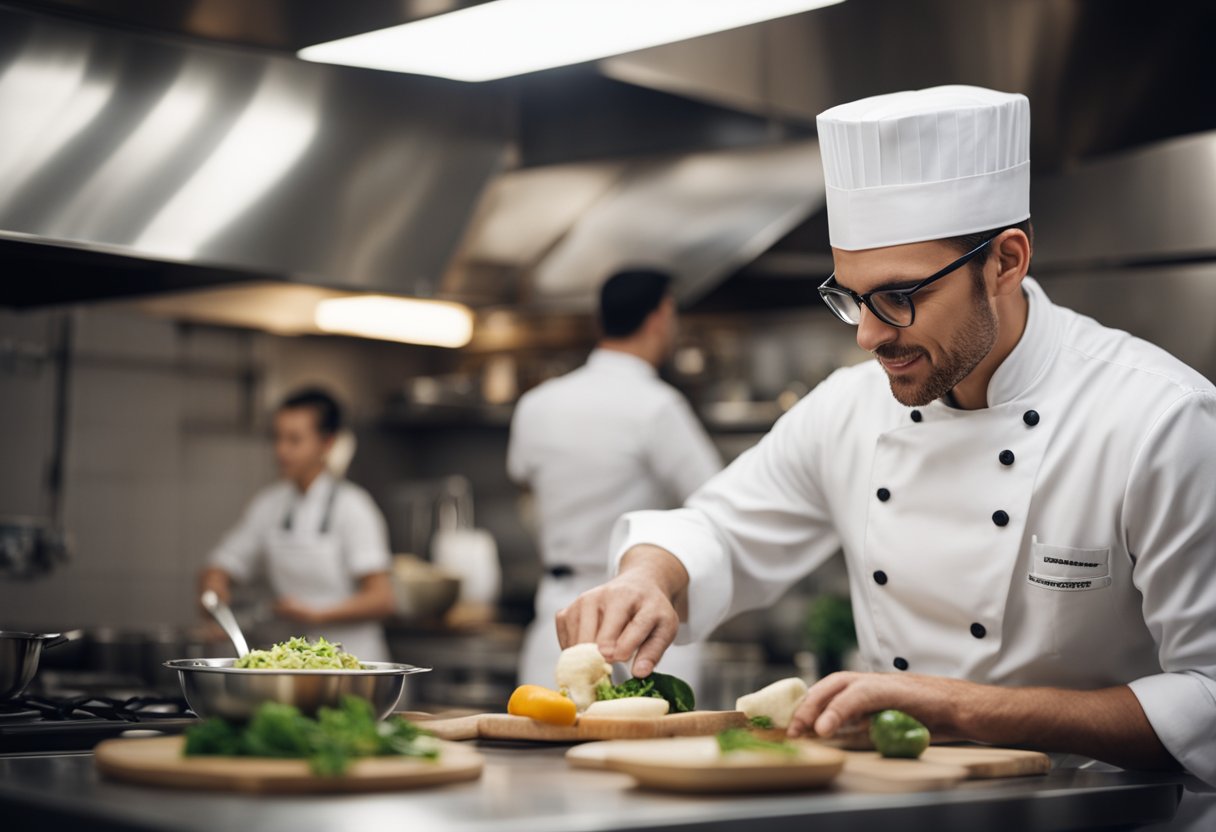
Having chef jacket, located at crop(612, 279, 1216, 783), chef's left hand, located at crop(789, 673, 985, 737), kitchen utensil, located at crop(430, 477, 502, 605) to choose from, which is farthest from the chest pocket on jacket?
kitchen utensil, located at crop(430, 477, 502, 605)

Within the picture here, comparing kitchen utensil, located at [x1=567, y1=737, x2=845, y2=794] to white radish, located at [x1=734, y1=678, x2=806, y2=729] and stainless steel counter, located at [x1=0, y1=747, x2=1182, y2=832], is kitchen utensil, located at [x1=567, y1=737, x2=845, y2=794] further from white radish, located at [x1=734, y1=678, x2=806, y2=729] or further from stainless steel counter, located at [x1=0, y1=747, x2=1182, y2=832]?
white radish, located at [x1=734, y1=678, x2=806, y2=729]

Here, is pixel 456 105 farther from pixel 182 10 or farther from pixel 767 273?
pixel 767 273

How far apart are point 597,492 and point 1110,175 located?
1.54 meters

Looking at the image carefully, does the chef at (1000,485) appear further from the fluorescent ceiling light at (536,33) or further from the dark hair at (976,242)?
the fluorescent ceiling light at (536,33)

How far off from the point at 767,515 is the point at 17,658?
1127 mm

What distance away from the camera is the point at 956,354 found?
178 centimetres

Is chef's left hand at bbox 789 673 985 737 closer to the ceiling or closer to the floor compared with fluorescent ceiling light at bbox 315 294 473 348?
closer to the floor

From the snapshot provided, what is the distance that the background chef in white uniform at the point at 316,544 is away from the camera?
14.1 ft

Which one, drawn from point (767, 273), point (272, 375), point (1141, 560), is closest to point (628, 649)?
point (1141, 560)

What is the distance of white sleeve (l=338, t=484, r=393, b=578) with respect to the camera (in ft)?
14.2

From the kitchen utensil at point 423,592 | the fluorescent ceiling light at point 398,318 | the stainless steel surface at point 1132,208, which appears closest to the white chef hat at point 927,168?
the stainless steel surface at point 1132,208

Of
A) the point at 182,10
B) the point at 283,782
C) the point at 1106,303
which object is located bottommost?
the point at 283,782

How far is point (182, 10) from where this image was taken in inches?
95.5

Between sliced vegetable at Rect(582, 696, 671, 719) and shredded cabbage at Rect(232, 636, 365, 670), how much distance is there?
298 millimetres
